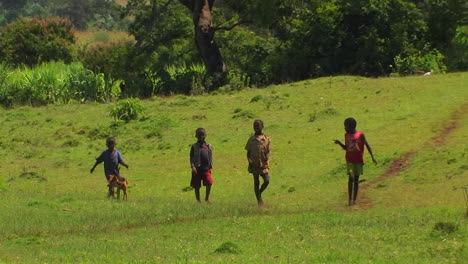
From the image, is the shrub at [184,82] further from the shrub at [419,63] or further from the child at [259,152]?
the child at [259,152]

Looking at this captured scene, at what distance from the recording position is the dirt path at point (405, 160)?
57.2 ft

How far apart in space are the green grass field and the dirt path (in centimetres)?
5

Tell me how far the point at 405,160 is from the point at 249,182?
3.53m

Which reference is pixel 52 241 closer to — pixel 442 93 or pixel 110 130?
pixel 110 130

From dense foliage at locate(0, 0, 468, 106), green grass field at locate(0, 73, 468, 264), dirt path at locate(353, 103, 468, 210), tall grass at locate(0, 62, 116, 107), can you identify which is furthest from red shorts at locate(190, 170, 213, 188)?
tall grass at locate(0, 62, 116, 107)

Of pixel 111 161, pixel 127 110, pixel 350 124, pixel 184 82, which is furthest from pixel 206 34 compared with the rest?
pixel 350 124

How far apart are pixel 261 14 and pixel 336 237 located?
2223 cm

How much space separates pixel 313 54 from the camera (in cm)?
3438

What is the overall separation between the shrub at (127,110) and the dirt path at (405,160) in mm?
9573

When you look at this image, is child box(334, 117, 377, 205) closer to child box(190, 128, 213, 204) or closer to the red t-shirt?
the red t-shirt

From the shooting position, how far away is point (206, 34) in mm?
34750

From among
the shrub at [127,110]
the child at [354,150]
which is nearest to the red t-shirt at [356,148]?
the child at [354,150]

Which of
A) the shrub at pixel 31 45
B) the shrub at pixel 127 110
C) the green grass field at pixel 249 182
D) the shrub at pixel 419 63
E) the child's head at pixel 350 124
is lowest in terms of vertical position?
the green grass field at pixel 249 182

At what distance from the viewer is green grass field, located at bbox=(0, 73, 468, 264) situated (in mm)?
12125
